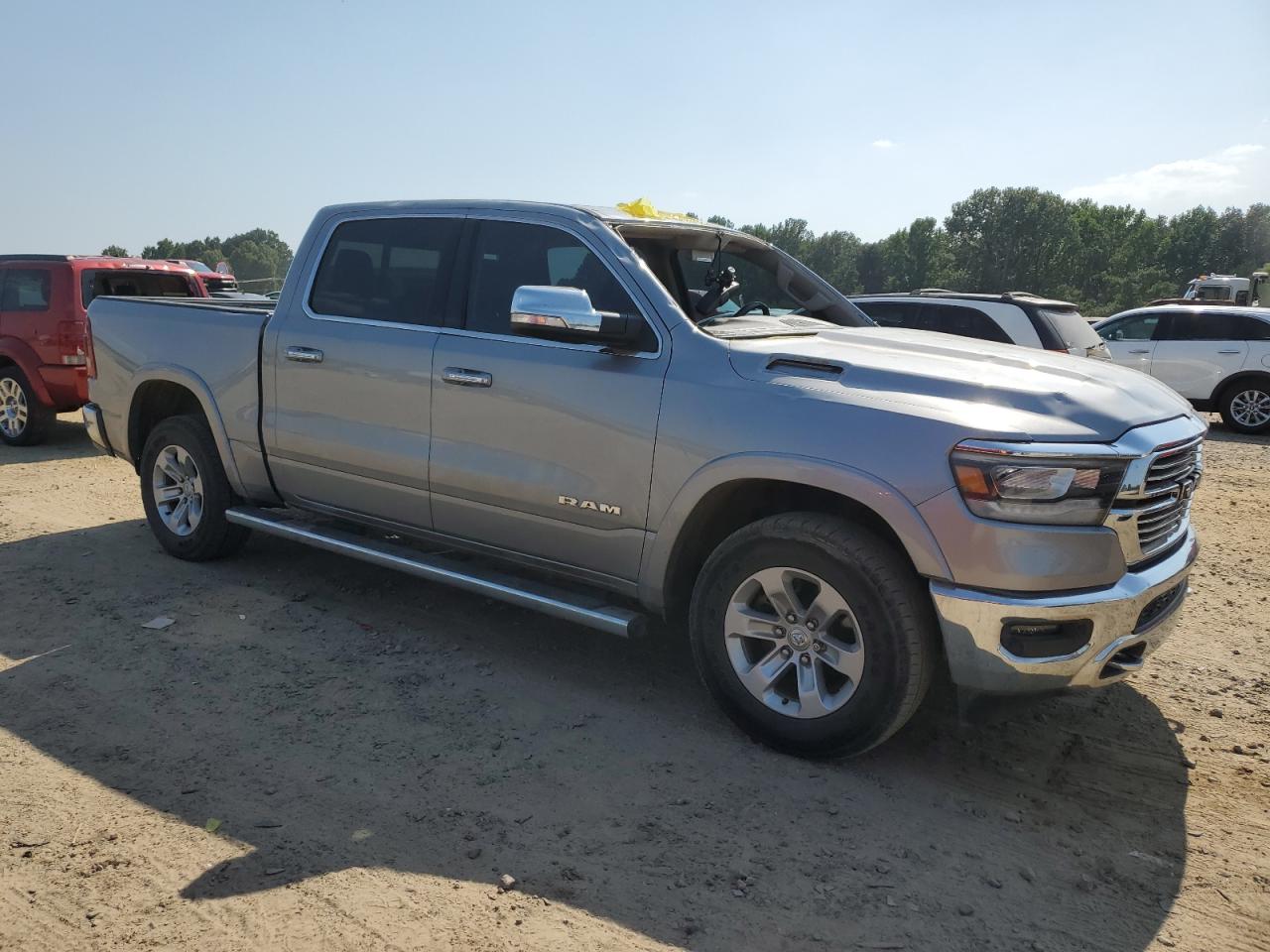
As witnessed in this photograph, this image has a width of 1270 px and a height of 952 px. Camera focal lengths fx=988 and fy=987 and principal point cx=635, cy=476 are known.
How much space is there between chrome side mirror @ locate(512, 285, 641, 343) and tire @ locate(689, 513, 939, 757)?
92 cm

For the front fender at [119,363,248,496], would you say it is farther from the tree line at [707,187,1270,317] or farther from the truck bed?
the tree line at [707,187,1270,317]

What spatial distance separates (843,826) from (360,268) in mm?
3453

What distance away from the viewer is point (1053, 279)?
343 feet

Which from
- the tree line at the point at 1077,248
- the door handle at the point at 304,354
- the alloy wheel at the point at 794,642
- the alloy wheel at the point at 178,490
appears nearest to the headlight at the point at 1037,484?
the alloy wheel at the point at 794,642

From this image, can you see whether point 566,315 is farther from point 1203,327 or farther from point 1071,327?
point 1203,327

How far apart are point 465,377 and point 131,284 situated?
7.79 m

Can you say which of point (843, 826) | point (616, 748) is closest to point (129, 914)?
point (616, 748)

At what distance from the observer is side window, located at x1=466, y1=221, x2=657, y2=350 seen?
4.12 m

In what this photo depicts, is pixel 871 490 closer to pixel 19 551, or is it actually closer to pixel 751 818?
pixel 751 818

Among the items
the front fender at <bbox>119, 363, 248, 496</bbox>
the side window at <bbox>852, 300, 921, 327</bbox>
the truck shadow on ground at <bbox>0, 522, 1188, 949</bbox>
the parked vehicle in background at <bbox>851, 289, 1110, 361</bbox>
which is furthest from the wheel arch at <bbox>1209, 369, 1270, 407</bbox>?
the front fender at <bbox>119, 363, 248, 496</bbox>

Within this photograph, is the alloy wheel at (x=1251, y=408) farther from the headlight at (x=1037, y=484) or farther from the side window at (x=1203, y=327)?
the headlight at (x=1037, y=484)

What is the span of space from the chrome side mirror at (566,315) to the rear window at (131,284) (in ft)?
24.1

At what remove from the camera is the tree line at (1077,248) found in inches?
4072

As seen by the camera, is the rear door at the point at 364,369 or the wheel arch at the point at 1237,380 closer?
the rear door at the point at 364,369
